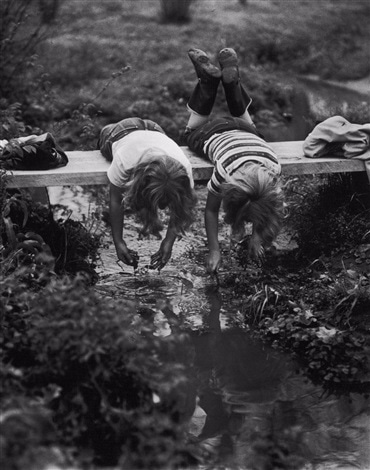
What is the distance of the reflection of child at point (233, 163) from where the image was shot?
5.05 metres

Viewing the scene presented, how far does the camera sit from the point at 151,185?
4867 millimetres

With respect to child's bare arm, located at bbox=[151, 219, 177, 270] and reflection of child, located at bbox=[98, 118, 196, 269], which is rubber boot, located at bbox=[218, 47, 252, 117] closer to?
reflection of child, located at bbox=[98, 118, 196, 269]

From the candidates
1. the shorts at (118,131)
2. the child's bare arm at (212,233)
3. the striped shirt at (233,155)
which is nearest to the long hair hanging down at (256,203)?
the striped shirt at (233,155)

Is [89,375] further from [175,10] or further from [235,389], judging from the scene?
[175,10]

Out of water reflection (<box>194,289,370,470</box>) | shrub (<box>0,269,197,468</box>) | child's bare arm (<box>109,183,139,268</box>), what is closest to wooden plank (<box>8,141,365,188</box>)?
child's bare arm (<box>109,183,139,268</box>)

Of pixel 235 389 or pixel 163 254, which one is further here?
pixel 163 254

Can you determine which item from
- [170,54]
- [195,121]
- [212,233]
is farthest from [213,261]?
[170,54]

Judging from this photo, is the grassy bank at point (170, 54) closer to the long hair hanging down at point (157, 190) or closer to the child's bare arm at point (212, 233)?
the child's bare arm at point (212, 233)

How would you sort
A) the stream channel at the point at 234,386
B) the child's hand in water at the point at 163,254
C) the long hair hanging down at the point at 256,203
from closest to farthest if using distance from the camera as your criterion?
1. the stream channel at the point at 234,386
2. the long hair hanging down at the point at 256,203
3. the child's hand in water at the point at 163,254

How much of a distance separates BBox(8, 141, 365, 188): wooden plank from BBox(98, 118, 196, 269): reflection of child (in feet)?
0.72

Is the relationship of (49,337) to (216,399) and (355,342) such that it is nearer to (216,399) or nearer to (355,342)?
(216,399)

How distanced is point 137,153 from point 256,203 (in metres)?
0.90

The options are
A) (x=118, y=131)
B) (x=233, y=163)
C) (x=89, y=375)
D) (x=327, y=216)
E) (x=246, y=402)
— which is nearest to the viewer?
(x=89, y=375)

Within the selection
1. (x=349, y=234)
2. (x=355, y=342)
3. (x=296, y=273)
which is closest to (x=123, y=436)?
(x=355, y=342)
